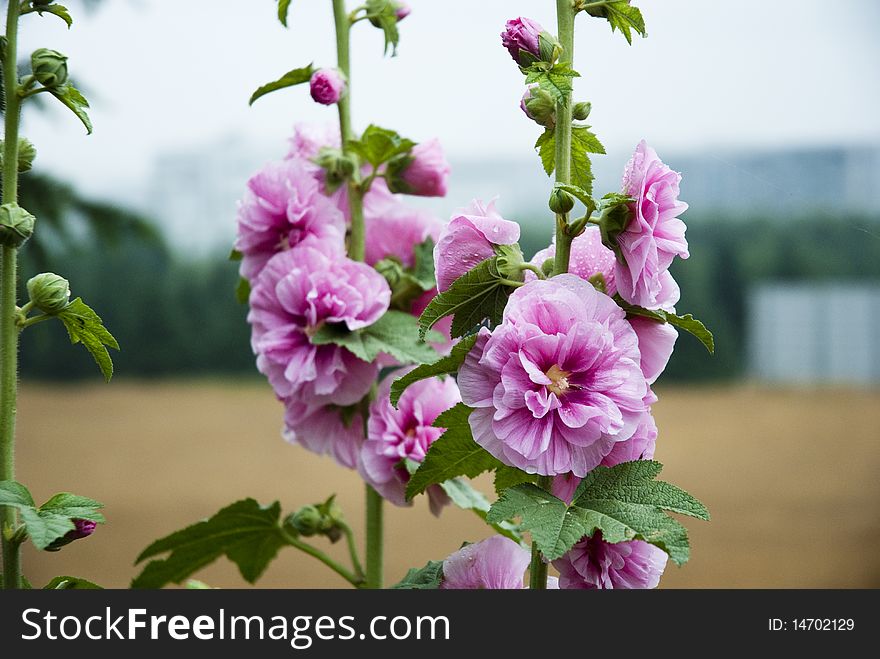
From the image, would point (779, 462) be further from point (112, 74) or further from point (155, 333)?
point (112, 74)

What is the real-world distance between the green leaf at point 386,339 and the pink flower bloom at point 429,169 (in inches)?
3.3

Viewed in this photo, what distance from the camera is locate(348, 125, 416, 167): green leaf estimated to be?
24.7 inches

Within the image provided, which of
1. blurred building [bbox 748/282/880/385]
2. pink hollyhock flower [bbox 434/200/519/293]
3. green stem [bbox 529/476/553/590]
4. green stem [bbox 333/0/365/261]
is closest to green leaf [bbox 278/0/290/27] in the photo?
green stem [bbox 333/0/365/261]

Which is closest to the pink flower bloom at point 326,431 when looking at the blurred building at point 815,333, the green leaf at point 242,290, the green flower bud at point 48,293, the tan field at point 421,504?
the green leaf at point 242,290

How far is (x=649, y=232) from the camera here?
0.40m

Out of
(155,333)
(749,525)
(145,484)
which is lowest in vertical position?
(749,525)

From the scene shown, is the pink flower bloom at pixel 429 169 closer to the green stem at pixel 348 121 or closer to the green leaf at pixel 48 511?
the green stem at pixel 348 121

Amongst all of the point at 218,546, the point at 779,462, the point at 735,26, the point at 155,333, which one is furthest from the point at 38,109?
the point at 779,462

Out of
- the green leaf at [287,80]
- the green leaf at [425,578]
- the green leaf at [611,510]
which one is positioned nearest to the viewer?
the green leaf at [611,510]

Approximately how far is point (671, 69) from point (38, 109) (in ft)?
11.0

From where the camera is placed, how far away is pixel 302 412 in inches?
24.8

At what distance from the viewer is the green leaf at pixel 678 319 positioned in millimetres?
426

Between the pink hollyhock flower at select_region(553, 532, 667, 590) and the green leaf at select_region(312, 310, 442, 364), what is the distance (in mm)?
157

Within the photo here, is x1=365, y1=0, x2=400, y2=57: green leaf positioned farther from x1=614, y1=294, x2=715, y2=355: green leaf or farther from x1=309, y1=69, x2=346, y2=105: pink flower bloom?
x1=614, y1=294, x2=715, y2=355: green leaf
